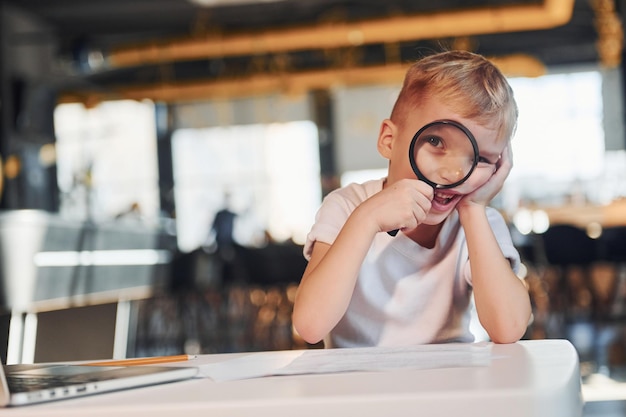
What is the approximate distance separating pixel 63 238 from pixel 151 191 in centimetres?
664

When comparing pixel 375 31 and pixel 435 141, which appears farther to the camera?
pixel 375 31

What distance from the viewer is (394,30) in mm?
7836

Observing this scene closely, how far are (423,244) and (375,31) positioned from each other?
688 cm

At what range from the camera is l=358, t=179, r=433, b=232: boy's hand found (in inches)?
34.5

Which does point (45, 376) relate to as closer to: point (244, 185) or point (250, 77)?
point (250, 77)

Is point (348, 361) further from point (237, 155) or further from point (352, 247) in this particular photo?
point (237, 155)

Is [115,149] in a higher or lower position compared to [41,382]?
higher

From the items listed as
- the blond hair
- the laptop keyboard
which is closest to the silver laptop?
the laptop keyboard

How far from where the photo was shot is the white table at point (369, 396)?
1.53 ft

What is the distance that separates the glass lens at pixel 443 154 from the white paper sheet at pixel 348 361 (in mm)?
184

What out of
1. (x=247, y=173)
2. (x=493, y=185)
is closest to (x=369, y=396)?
(x=493, y=185)

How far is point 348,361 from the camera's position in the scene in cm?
67

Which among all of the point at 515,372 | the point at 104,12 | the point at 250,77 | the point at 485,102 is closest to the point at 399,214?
the point at 485,102

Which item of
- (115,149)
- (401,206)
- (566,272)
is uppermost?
(115,149)
